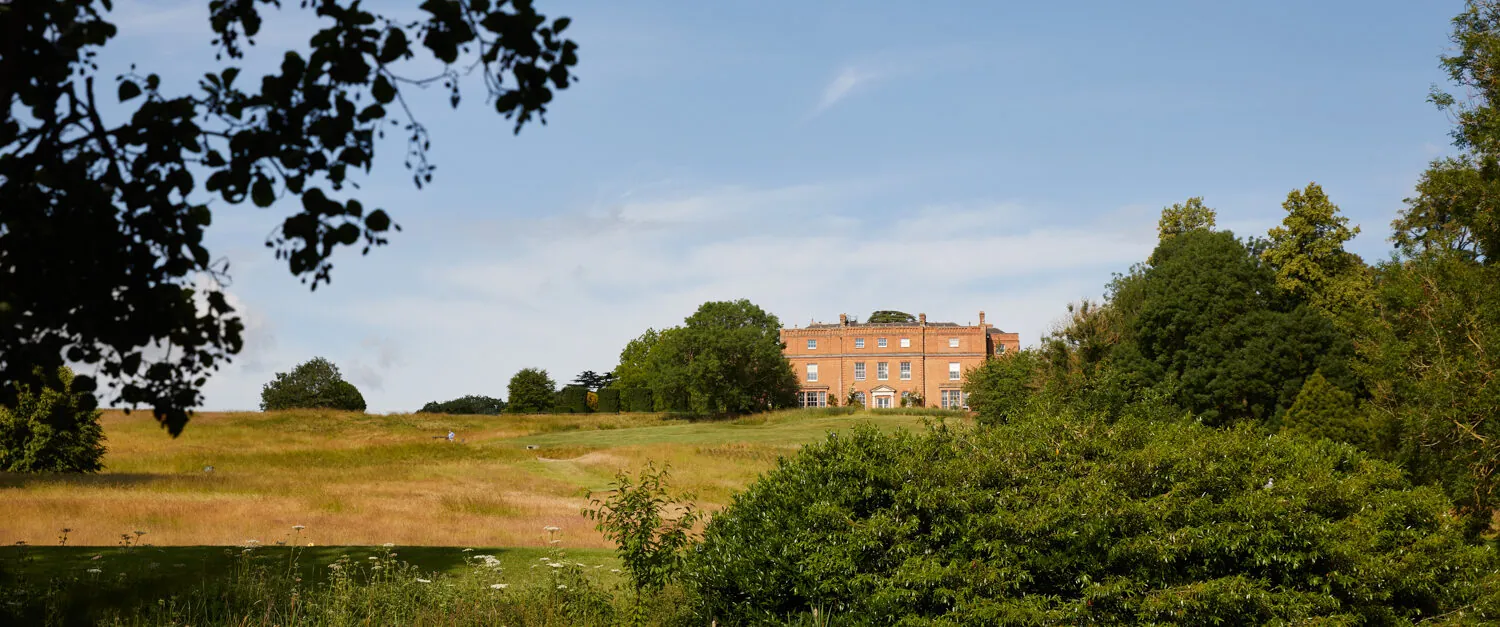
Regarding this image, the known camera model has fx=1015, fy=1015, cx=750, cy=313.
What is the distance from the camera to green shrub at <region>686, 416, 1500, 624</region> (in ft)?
26.7

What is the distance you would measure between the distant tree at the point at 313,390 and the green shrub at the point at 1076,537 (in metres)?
77.9

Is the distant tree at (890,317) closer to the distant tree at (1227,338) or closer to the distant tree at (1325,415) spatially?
the distant tree at (1227,338)

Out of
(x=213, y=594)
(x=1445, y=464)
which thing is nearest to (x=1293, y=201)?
(x=1445, y=464)

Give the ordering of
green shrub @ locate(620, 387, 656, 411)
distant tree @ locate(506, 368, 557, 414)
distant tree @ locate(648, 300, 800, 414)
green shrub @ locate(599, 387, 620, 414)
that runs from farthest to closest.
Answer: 1. distant tree @ locate(506, 368, 557, 414)
2. green shrub @ locate(599, 387, 620, 414)
3. green shrub @ locate(620, 387, 656, 411)
4. distant tree @ locate(648, 300, 800, 414)

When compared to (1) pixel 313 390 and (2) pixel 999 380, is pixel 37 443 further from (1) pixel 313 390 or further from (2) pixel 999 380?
(1) pixel 313 390

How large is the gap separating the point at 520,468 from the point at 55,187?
97.9ft

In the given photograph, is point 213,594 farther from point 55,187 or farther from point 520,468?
point 520,468

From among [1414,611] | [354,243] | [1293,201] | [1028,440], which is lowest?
[1414,611]

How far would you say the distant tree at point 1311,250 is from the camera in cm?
4119

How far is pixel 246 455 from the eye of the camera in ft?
117

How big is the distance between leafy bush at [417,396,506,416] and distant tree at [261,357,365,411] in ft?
21.0

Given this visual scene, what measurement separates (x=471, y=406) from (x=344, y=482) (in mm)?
64538

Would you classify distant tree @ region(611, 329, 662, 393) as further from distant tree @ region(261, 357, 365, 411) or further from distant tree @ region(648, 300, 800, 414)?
distant tree @ region(261, 357, 365, 411)

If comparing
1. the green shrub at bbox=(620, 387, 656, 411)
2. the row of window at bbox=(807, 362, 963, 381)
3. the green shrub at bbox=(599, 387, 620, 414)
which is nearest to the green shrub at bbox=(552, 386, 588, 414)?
→ the green shrub at bbox=(599, 387, 620, 414)
